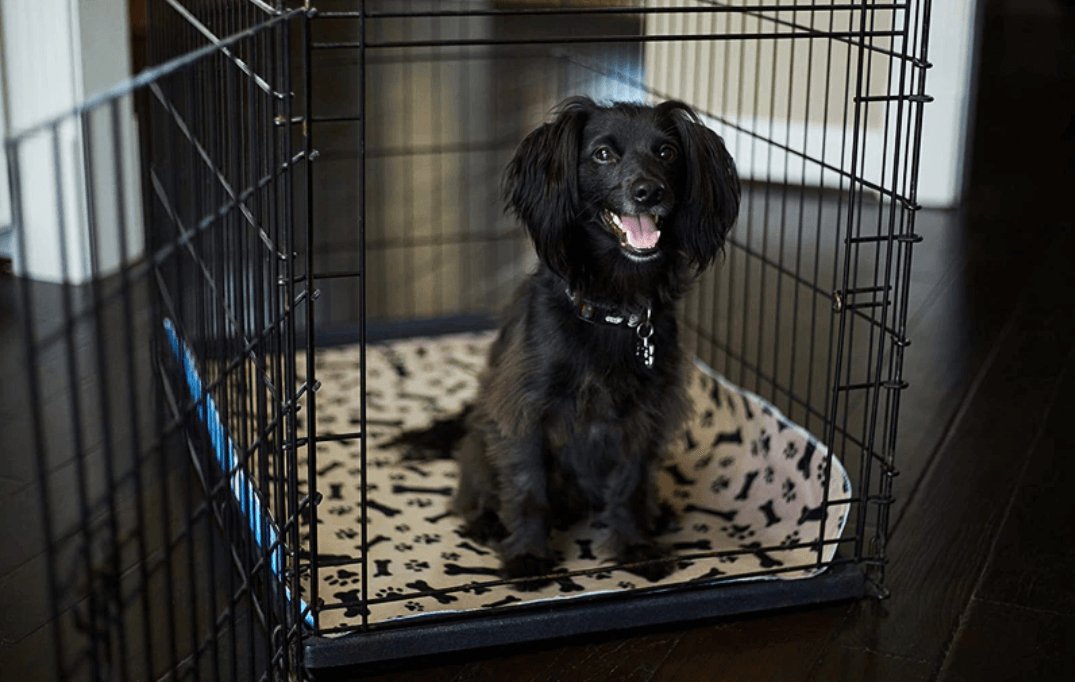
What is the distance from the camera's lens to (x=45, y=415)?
2.81 m

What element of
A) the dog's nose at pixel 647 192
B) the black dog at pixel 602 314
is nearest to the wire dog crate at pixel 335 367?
the black dog at pixel 602 314

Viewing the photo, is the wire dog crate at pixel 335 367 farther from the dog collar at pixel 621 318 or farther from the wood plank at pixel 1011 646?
the dog collar at pixel 621 318

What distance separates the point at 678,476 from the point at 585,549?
0.37 meters

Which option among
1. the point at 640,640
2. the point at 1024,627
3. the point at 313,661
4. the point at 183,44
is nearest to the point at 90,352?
the point at 183,44

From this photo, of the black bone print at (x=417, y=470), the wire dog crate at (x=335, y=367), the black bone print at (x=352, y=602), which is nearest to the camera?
the wire dog crate at (x=335, y=367)

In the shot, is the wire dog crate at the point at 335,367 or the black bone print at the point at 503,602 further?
the black bone print at the point at 503,602

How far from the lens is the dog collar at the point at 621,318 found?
2.25m

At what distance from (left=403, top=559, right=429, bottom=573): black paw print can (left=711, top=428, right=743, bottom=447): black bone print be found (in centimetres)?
75

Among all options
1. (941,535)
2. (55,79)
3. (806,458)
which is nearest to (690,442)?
(806,458)

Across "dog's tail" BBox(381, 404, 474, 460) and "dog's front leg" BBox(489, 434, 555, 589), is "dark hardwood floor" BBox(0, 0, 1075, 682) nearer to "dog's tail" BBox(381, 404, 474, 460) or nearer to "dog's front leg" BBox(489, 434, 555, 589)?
"dog's front leg" BBox(489, 434, 555, 589)

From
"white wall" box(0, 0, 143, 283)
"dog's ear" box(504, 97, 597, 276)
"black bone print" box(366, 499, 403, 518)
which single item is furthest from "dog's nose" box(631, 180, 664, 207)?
"white wall" box(0, 0, 143, 283)

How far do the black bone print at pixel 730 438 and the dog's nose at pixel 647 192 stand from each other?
32.3 inches

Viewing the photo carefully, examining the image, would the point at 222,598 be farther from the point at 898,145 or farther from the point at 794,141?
the point at 794,141

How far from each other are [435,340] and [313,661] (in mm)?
1489
